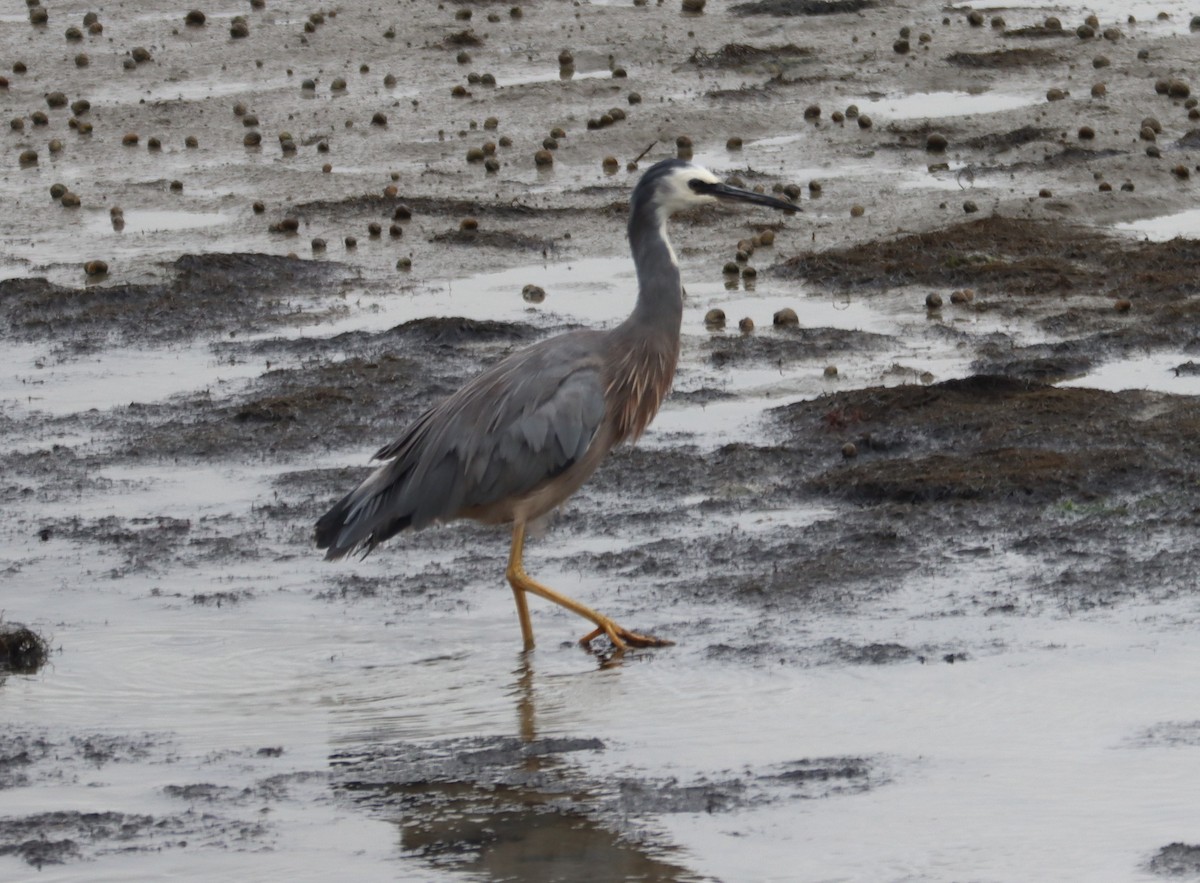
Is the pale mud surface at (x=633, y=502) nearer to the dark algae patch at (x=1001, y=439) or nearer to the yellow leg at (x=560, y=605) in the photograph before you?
the dark algae patch at (x=1001, y=439)

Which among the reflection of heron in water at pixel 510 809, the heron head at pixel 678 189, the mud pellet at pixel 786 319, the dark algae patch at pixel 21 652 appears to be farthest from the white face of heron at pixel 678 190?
the mud pellet at pixel 786 319

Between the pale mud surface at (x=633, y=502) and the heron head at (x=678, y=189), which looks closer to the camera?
the pale mud surface at (x=633, y=502)

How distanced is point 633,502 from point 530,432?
4.43 ft

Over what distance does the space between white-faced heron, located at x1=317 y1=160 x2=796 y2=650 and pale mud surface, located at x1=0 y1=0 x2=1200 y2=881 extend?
364 millimetres

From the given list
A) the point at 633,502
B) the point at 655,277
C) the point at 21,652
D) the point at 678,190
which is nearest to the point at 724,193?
the point at 678,190

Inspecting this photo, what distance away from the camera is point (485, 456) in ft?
27.9

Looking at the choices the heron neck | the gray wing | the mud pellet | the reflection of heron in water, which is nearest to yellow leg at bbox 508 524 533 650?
the gray wing

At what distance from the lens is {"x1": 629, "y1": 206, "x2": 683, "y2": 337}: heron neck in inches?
351

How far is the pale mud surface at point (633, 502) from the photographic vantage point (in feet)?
21.3

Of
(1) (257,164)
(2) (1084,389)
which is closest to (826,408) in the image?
(2) (1084,389)

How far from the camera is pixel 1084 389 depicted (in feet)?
34.7

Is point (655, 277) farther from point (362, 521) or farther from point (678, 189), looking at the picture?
point (362, 521)

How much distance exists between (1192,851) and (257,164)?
1264 centimetres

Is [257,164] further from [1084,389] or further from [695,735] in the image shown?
[695,735]
